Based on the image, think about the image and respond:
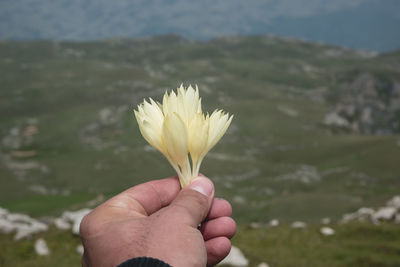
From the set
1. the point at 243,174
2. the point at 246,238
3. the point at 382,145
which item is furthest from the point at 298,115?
the point at 246,238

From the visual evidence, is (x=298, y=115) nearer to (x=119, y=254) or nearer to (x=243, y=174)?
(x=243, y=174)

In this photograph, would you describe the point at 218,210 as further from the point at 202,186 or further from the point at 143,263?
the point at 143,263

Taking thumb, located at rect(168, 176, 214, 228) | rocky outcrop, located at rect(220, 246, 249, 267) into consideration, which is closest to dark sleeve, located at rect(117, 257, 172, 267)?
thumb, located at rect(168, 176, 214, 228)

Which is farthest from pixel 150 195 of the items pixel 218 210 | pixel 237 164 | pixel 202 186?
pixel 237 164

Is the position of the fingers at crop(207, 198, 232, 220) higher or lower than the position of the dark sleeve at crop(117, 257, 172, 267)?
lower

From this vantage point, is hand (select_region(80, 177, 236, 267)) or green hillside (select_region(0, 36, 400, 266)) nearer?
hand (select_region(80, 177, 236, 267))

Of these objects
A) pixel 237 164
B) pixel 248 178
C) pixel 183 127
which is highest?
pixel 183 127

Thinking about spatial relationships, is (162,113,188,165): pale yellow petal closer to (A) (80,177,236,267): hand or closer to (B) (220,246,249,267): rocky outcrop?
(A) (80,177,236,267): hand

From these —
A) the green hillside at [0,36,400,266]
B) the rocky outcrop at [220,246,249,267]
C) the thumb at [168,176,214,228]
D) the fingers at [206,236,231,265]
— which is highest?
the thumb at [168,176,214,228]
